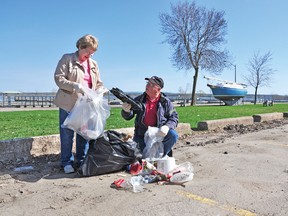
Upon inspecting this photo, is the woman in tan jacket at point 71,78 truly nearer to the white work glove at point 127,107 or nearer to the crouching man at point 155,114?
the white work glove at point 127,107

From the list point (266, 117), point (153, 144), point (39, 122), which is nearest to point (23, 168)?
point (153, 144)

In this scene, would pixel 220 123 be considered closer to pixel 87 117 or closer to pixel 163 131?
pixel 163 131

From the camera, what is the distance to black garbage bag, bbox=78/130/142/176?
3.74 metres

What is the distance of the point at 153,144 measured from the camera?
423 centimetres

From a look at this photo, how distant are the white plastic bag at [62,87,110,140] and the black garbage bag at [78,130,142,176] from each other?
5.2 inches

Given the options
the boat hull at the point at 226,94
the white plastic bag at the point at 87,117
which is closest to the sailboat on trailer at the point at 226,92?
the boat hull at the point at 226,94

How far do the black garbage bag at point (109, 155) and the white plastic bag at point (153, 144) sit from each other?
21 cm

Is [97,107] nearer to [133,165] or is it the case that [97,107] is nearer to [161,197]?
[133,165]

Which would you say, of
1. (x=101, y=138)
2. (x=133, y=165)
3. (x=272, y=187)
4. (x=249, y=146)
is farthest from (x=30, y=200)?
(x=249, y=146)

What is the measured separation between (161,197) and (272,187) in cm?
131

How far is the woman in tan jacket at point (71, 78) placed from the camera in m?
3.75

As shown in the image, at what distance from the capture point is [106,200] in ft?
9.82

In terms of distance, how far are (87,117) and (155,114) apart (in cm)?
102

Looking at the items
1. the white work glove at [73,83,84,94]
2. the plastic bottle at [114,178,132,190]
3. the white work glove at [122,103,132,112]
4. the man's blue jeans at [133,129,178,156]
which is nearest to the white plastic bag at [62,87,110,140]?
the white work glove at [73,83,84,94]
